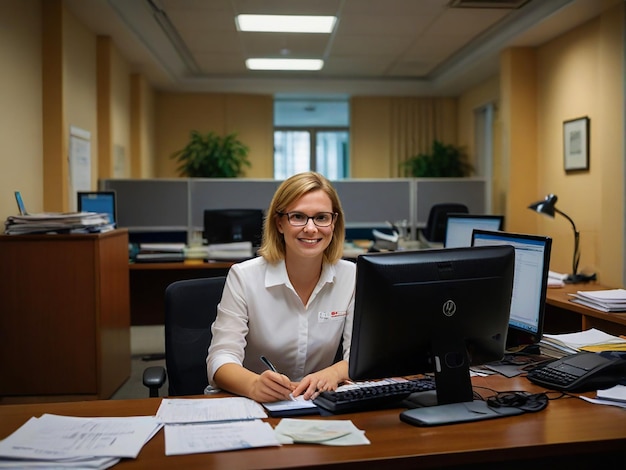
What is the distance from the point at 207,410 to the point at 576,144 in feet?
16.9

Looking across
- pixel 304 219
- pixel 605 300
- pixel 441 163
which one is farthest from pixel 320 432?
pixel 441 163

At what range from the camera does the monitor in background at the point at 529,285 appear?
2012 millimetres

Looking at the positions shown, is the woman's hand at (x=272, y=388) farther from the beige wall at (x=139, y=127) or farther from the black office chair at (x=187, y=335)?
the beige wall at (x=139, y=127)

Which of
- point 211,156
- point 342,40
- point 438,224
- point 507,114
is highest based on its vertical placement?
point 342,40

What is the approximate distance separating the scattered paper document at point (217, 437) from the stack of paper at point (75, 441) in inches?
2.2

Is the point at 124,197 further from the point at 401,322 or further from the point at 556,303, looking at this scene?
the point at 401,322

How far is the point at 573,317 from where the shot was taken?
3066 millimetres

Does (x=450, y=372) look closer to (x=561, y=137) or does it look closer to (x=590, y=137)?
(x=590, y=137)

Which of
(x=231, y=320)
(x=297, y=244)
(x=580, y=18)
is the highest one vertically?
(x=580, y=18)

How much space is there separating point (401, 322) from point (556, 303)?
1694mm

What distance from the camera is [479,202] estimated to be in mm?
6395

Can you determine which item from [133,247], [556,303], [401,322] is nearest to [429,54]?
[133,247]

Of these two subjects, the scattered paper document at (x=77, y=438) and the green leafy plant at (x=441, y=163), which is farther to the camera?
the green leafy plant at (x=441, y=163)

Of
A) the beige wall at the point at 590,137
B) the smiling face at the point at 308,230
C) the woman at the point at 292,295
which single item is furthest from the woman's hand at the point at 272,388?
the beige wall at the point at 590,137
